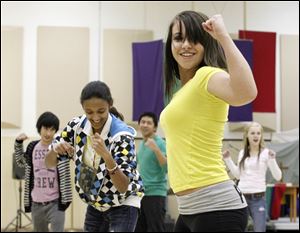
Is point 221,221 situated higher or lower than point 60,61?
lower

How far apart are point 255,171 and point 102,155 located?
273 cm

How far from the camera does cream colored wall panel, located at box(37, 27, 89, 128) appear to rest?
588 centimetres

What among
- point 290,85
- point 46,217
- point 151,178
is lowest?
point 46,217

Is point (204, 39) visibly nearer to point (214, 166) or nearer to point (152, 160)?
point (214, 166)

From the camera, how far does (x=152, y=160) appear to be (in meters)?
3.68

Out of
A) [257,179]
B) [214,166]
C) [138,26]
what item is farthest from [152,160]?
[138,26]

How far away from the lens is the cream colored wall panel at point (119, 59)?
19.7 ft

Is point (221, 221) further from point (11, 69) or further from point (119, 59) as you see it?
point (11, 69)

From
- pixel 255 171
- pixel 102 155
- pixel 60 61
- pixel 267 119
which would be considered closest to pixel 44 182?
pixel 102 155

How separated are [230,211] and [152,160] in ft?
8.16

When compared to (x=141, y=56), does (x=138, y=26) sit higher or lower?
higher

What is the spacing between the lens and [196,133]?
1.18 meters

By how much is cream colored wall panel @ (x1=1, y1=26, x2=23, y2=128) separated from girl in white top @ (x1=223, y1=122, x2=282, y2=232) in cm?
311

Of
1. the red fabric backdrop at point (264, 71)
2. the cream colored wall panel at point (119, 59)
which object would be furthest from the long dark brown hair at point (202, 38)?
the red fabric backdrop at point (264, 71)
